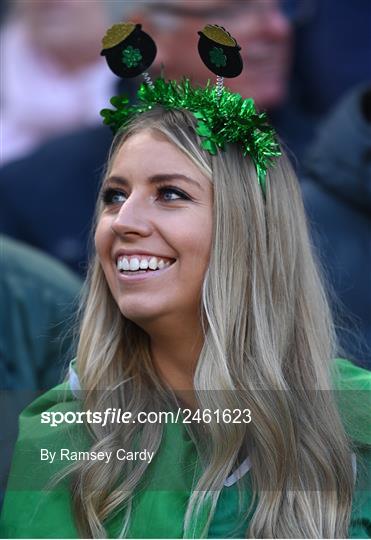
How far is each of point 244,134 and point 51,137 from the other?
1.79 metres

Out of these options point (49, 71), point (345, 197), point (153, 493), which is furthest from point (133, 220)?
point (49, 71)

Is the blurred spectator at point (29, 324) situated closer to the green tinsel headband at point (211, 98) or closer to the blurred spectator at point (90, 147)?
the blurred spectator at point (90, 147)

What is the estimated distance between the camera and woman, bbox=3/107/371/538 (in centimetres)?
249

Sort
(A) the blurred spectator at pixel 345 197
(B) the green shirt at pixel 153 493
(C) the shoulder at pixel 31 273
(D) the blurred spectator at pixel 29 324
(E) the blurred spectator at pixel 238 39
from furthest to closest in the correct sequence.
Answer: (E) the blurred spectator at pixel 238 39 → (A) the blurred spectator at pixel 345 197 → (C) the shoulder at pixel 31 273 → (D) the blurred spectator at pixel 29 324 → (B) the green shirt at pixel 153 493

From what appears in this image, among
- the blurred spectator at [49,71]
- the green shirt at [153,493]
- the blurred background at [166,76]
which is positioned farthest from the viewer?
the blurred spectator at [49,71]

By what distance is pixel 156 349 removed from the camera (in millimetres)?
2732

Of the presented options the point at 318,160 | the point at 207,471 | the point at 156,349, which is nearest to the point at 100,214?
the point at 156,349

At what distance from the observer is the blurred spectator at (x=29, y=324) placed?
3434 millimetres

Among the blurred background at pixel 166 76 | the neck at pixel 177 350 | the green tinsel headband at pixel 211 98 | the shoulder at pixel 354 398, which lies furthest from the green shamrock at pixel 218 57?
the blurred background at pixel 166 76

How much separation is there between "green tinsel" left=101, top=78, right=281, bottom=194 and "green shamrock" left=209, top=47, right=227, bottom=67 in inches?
2.6

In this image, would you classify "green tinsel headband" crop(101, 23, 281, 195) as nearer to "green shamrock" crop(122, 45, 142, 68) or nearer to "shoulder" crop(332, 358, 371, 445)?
"green shamrock" crop(122, 45, 142, 68)

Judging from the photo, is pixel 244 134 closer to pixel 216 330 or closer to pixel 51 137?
pixel 216 330

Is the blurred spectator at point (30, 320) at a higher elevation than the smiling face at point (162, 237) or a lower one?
lower

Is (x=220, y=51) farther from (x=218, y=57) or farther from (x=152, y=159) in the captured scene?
(x=152, y=159)
